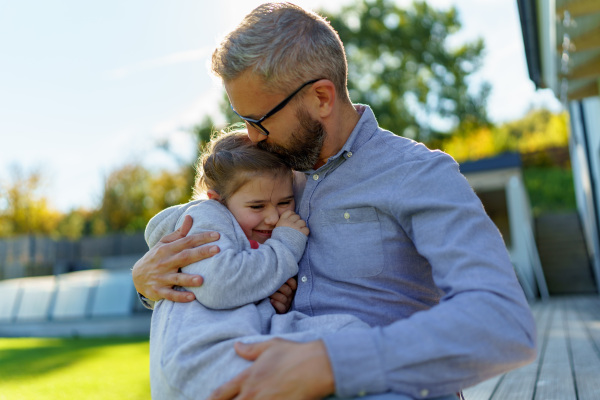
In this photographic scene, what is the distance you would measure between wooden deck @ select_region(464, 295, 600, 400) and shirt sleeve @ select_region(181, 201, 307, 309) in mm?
2083

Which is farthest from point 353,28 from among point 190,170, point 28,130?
point 28,130

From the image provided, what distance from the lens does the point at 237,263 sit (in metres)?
1.53

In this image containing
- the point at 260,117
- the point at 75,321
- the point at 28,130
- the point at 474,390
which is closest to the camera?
the point at 260,117

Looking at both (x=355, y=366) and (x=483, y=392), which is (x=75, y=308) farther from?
(x=355, y=366)

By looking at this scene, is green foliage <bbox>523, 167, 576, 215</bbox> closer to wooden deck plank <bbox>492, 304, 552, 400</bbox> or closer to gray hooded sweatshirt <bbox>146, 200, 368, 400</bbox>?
wooden deck plank <bbox>492, 304, 552, 400</bbox>

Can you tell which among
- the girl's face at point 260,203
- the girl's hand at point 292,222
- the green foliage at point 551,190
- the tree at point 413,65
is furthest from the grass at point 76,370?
the green foliage at point 551,190

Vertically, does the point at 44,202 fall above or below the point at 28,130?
below

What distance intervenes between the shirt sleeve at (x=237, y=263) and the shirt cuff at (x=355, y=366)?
0.38 m

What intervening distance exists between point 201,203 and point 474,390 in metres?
2.53

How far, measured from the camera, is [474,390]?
11.6 feet

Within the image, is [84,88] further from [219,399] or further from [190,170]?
[219,399]

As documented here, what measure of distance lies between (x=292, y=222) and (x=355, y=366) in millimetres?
665

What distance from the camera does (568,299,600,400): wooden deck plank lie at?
10.9 feet

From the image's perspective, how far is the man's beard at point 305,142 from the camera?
5.73ft
